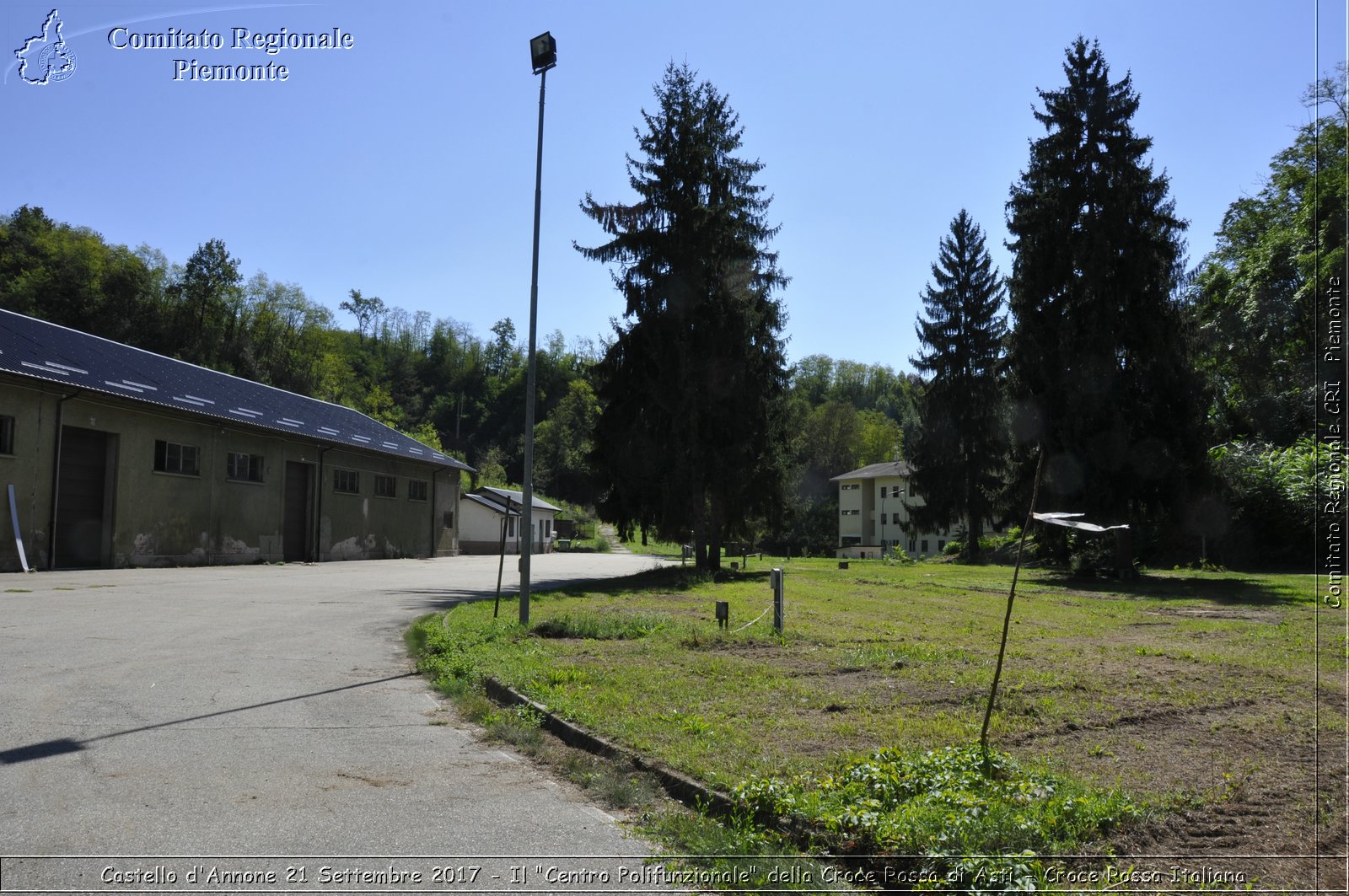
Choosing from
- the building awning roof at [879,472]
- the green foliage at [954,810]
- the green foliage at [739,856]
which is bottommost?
the green foliage at [739,856]

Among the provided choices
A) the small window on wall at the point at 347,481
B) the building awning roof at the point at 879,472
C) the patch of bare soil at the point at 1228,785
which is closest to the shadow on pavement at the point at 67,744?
the patch of bare soil at the point at 1228,785

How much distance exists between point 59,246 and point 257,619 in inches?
2493

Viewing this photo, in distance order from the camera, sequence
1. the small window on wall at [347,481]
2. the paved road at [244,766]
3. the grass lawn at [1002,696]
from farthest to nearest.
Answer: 1. the small window on wall at [347,481]
2. the grass lawn at [1002,696]
3. the paved road at [244,766]

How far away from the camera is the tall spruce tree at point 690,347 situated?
2812 cm

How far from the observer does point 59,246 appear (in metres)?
→ 62.8

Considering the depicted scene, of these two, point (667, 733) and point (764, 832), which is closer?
point (764, 832)

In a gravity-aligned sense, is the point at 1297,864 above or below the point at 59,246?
below

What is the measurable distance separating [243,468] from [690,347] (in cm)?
1859

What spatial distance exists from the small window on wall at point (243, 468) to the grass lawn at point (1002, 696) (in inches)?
887

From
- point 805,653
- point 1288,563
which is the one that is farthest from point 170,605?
point 1288,563

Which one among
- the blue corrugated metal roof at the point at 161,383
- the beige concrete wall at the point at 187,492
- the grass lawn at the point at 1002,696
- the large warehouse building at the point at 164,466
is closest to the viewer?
the grass lawn at the point at 1002,696

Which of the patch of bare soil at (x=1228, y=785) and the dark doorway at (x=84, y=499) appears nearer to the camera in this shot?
the patch of bare soil at (x=1228, y=785)

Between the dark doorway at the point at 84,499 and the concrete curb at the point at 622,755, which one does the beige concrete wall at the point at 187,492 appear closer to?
the dark doorway at the point at 84,499

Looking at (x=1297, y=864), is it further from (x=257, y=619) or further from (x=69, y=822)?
(x=257, y=619)
